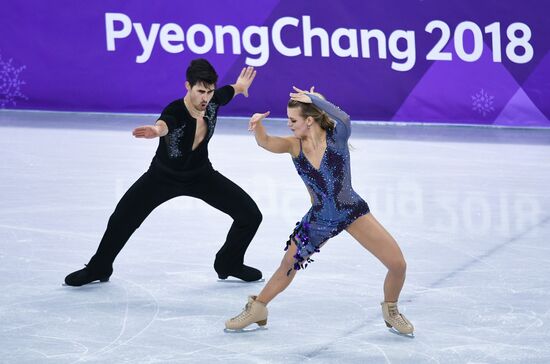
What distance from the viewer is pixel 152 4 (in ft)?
43.9

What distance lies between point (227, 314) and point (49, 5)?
29.7 feet

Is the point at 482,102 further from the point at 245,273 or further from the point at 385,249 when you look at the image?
the point at 385,249

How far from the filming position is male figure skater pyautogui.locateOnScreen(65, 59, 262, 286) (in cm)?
585

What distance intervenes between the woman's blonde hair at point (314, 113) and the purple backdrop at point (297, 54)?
25.8 feet

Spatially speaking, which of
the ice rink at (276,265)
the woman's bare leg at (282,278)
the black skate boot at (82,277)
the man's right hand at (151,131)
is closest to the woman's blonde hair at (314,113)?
the woman's bare leg at (282,278)

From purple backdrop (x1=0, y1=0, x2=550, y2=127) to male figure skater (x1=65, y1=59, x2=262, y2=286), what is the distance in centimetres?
681

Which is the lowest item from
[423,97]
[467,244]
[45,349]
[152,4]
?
[45,349]

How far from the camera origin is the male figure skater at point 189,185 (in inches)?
230

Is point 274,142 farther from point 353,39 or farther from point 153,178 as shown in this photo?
point 353,39

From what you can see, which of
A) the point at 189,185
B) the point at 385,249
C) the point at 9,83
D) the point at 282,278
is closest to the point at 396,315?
the point at 385,249

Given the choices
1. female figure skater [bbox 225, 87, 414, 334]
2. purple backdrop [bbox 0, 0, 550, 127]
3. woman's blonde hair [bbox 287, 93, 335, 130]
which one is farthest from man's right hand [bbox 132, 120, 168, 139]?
purple backdrop [bbox 0, 0, 550, 127]

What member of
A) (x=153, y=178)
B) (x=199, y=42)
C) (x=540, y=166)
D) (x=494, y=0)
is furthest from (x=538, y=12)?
(x=153, y=178)

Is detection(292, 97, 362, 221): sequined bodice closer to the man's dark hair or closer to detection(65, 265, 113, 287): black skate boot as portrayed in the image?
the man's dark hair

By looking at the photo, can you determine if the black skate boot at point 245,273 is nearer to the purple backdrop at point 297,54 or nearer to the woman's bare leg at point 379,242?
the woman's bare leg at point 379,242
